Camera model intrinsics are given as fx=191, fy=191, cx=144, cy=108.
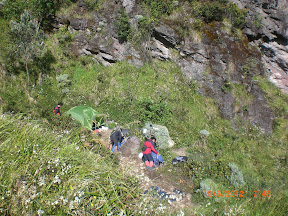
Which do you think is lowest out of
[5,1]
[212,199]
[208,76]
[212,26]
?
[212,199]

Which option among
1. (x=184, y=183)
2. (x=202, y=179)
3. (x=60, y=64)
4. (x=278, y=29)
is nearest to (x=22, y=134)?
(x=184, y=183)

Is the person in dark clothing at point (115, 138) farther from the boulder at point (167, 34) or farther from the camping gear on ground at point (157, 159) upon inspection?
the boulder at point (167, 34)

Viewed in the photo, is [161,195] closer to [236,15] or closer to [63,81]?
[63,81]

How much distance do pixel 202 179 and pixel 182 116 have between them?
3780 millimetres

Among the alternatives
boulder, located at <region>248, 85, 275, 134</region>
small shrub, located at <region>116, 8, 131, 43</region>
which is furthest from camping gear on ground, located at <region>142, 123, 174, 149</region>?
small shrub, located at <region>116, 8, 131, 43</region>

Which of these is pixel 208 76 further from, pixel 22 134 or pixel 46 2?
pixel 46 2

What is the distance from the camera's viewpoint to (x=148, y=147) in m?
7.18

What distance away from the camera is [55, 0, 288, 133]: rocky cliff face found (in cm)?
1075

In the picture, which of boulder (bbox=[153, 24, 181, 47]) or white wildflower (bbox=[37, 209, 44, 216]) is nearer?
white wildflower (bbox=[37, 209, 44, 216])

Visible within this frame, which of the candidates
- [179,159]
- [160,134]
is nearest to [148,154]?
[179,159]

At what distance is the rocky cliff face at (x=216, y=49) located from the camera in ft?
35.3

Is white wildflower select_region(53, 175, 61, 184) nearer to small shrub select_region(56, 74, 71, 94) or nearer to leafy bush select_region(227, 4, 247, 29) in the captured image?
small shrub select_region(56, 74, 71, 94)

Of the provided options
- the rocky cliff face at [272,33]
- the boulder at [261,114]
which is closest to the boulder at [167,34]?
the rocky cliff face at [272,33]

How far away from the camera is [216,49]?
11.3m
